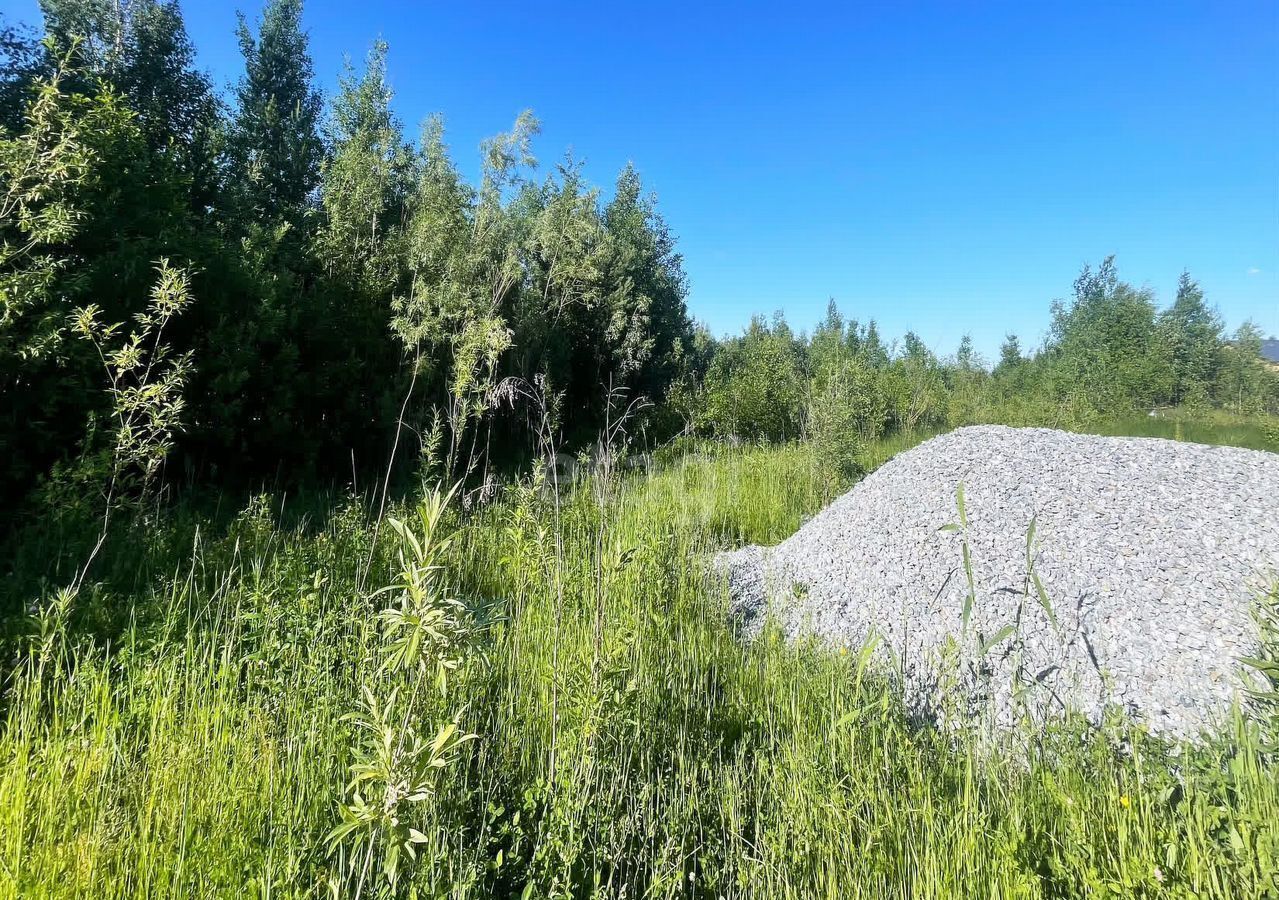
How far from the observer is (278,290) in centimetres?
573

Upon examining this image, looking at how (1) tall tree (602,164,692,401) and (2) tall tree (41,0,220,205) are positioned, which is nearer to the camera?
(2) tall tree (41,0,220,205)

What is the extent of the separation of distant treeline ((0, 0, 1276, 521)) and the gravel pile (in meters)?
1.95

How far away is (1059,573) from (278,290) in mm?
7448

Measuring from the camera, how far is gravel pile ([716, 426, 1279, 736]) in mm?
2516

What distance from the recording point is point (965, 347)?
2564cm

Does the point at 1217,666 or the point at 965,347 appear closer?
the point at 1217,666

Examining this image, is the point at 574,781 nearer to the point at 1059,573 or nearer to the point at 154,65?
the point at 1059,573

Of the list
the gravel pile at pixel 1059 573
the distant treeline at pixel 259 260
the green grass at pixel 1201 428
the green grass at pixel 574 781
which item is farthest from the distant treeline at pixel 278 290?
the green grass at pixel 1201 428

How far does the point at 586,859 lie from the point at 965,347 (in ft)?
97.1

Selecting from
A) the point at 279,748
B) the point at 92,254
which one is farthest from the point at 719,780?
the point at 92,254

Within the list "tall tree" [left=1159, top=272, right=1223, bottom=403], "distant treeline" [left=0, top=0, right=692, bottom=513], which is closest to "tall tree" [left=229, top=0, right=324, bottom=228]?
"distant treeline" [left=0, top=0, right=692, bottom=513]

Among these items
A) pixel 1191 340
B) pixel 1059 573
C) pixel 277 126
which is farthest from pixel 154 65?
pixel 1191 340

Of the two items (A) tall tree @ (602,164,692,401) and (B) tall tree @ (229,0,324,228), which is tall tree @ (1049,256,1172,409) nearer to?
(A) tall tree @ (602,164,692,401)

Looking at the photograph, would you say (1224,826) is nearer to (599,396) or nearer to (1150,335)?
(599,396)
